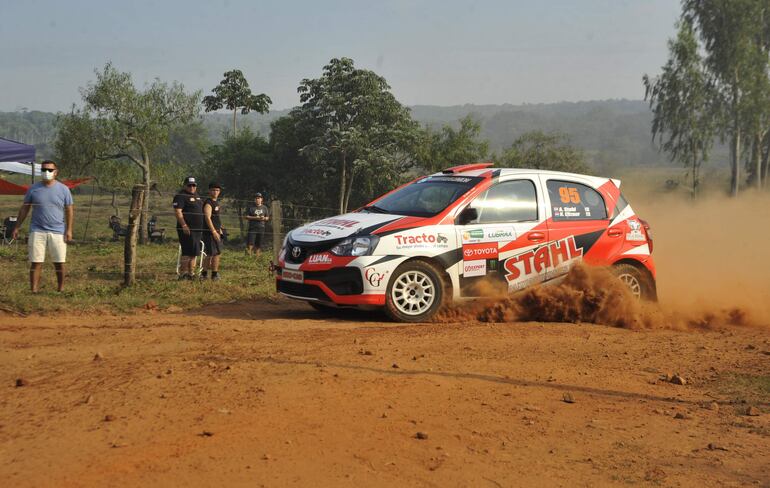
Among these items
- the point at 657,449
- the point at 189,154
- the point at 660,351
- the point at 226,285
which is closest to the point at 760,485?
the point at 657,449

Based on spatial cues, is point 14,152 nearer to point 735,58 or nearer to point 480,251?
point 480,251

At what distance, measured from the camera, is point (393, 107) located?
34.9 meters

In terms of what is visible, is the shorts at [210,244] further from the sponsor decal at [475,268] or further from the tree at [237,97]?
the tree at [237,97]

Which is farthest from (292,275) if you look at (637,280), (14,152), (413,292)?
(14,152)

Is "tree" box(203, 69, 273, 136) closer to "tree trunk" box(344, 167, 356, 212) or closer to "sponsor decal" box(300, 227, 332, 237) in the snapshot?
"tree trunk" box(344, 167, 356, 212)

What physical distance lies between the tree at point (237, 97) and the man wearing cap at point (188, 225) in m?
26.3

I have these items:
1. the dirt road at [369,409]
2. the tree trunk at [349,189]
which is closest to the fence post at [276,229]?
the dirt road at [369,409]

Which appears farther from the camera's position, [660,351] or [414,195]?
[414,195]

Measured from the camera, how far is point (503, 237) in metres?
9.13

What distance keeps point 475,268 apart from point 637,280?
2.41m

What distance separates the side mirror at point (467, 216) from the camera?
8.94 metres

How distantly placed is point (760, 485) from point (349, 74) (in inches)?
1239

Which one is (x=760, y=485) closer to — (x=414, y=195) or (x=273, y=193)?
(x=414, y=195)

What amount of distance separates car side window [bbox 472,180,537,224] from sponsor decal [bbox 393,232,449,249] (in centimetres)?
56
